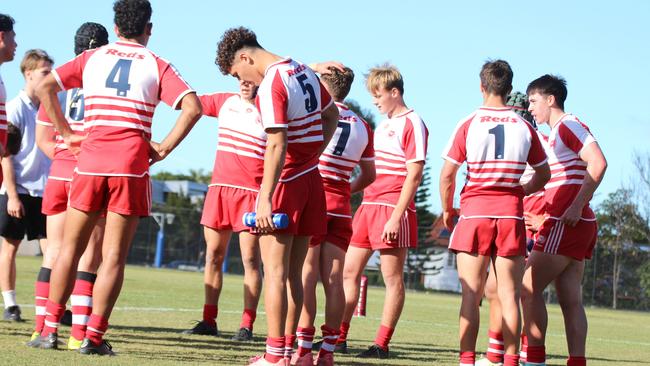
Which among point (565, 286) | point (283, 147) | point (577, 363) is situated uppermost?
point (283, 147)

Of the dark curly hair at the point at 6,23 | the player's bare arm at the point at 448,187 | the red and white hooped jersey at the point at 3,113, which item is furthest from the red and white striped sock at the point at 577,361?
the dark curly hair at the point at 6,23

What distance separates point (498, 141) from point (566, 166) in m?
→ 1.17

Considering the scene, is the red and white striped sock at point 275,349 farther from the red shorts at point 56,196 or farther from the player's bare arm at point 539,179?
the red shorts at point 56,196

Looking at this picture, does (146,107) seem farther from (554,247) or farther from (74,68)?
(554,247)

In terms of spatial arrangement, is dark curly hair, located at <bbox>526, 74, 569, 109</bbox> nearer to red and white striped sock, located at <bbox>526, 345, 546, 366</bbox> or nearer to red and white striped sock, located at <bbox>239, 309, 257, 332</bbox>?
red and white striped sock, located at <bbox>526, 345, 546, 366</bbox>

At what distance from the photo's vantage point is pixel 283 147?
6367 millimetres

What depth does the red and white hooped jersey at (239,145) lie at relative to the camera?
998cm

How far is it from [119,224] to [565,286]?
3647 mm

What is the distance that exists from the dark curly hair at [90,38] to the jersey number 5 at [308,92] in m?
2.48

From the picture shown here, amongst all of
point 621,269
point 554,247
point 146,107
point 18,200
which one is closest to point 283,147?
point 146,107

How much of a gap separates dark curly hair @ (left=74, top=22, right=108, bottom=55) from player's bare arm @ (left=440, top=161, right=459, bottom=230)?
310 cm

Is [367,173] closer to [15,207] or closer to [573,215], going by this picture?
[573,215]

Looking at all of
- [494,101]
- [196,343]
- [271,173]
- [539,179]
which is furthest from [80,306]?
[539,179]

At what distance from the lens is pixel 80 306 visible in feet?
23.8
